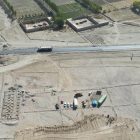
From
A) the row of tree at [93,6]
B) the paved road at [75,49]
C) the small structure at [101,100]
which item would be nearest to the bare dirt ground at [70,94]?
the small structure at [101,100]

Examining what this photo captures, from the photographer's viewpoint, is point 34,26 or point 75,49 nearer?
point 75,49

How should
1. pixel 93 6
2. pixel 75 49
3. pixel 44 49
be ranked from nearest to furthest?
pixel 44 49 < pixel 75 49 < pixel 93 6

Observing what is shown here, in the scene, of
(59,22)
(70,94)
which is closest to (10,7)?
(59,22)

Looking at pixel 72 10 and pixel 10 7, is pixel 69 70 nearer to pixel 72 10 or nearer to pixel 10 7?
pixel 72 10

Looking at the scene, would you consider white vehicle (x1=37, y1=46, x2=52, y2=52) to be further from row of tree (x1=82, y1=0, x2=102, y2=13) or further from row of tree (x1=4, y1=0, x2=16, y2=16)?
row of tree (x1=82, y1=0, x2=102, y2=13)

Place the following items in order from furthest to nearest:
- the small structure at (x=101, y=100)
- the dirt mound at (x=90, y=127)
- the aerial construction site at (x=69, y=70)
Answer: the small structure at (x=101, y=100)
the aerial construction site at (x=69, y=70)
the dirt mound at (x=90, y=127)

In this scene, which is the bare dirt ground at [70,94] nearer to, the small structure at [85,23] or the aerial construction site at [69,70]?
the aerial construction site at [69,70]

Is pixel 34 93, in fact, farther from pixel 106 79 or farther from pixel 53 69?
pixel 106 79

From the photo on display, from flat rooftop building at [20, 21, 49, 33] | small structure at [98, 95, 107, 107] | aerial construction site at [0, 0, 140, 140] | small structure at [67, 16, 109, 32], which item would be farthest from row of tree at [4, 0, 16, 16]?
small structure at [98, 95, 107, 107]
